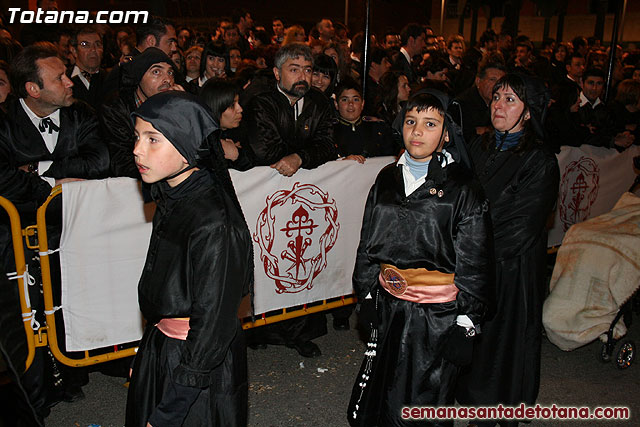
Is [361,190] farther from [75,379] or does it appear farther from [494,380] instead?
[75,379]

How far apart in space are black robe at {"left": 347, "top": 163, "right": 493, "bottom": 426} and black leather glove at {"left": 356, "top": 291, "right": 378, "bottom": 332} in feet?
0.26

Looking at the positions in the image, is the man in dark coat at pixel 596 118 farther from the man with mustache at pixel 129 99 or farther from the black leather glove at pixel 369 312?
the man with mustache at pixel 129 99

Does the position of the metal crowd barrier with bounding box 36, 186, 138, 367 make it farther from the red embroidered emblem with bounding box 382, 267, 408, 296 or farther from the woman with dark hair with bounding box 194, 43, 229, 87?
the woman with dark hair with bounding box 194, 43, 229, 87

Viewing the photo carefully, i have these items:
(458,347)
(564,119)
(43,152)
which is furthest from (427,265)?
(564,119)

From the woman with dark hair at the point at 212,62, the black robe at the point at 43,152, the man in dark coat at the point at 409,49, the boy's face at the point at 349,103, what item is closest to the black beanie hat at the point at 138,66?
the black robe at the point at 43,152

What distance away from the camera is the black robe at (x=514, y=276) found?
14.6 feet

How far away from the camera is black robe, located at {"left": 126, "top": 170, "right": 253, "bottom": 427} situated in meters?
2.71

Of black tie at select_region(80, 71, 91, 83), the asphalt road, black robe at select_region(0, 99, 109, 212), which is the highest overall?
black tie at select_region(80, 71, 91, 83)

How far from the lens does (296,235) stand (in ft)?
17.6

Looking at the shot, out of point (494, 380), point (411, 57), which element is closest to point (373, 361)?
point (494, 380)

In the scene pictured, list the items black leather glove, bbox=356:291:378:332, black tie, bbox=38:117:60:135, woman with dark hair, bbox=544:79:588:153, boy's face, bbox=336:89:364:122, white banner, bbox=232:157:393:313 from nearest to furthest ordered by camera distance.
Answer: black leather glove, bbox=356:291:378:332
black tie, bbox=38:117:60:135
white banner, bbox=232:157:393:313
boy's face, bbox=336:89:364:122
woman with dark hair, bbox=544:79:588:153

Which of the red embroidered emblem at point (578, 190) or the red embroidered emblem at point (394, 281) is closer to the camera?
the red embroidered emblem at point (394, 281)

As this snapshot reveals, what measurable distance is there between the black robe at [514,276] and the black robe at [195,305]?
220 cm

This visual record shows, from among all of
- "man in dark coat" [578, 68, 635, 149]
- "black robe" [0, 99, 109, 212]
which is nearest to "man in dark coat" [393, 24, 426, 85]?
"man in dark coat" [578, 68, 635, 149]
